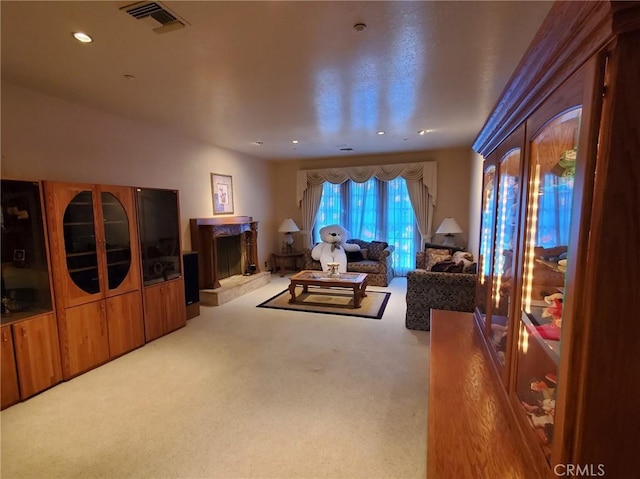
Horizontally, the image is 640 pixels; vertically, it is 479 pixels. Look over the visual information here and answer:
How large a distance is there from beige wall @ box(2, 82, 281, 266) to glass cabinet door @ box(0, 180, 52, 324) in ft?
0.86

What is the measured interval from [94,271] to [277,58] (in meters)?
2.54

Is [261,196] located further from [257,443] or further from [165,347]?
[257,443]

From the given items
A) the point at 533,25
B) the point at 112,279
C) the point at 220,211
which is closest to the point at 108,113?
the point at 112,279

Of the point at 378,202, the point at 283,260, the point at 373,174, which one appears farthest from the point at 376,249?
the point at 283,260

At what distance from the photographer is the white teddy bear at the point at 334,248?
5914 millimetres

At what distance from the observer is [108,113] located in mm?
3467

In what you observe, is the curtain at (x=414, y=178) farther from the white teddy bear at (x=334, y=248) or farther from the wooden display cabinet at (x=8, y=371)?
the wooden display cabinet at (x=8, y=371)

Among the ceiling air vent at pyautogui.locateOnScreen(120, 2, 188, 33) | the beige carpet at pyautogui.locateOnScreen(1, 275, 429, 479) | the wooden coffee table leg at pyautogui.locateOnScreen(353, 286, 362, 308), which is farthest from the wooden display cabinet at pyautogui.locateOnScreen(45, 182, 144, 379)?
the wooden coffee table leg at pyautogui.locateOnScreen(353, 286, 362, 308)

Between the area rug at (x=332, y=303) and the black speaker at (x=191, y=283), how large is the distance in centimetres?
90

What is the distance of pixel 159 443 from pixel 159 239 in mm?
2370

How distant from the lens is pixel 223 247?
5.62 metres

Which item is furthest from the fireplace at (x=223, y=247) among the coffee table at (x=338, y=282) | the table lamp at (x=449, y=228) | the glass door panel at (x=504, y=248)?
the glass door panel at (x=504, y=248)

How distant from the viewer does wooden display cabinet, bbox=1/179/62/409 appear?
93.5 inches

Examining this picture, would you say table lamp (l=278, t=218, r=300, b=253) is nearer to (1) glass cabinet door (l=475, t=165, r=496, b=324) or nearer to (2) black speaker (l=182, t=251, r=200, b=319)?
(2) black speaker (l=182, t=251, r=200, b=319)
